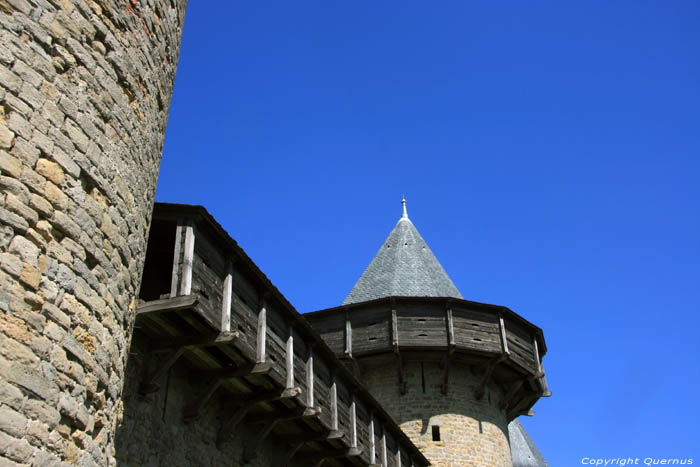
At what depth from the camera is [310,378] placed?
9992mm

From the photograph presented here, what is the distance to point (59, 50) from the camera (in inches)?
181

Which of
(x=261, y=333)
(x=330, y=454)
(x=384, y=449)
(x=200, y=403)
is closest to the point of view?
(x=200, y=403)

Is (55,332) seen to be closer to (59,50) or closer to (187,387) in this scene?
(59,50)

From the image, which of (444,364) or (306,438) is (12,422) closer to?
(306,438)

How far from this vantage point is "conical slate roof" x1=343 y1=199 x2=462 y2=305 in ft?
56.0

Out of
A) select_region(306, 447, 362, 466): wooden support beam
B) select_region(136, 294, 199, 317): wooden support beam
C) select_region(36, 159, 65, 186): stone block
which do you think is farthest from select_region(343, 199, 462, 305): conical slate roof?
select_region(36, 159, 65, 186): stone block

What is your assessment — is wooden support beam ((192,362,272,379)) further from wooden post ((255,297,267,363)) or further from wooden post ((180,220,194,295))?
wooden post ((180,220,194,295))

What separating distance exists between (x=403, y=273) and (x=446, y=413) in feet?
12.9

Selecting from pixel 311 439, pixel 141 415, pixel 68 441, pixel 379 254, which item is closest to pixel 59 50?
pixel 68 441

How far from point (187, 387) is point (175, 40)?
3.85 m

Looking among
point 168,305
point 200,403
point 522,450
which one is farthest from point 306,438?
point 522,450

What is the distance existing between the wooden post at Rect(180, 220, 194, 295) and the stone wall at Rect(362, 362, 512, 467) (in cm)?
823

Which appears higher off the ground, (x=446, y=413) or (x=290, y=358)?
(x=446, y=413)

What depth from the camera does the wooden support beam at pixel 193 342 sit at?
7613 mm
